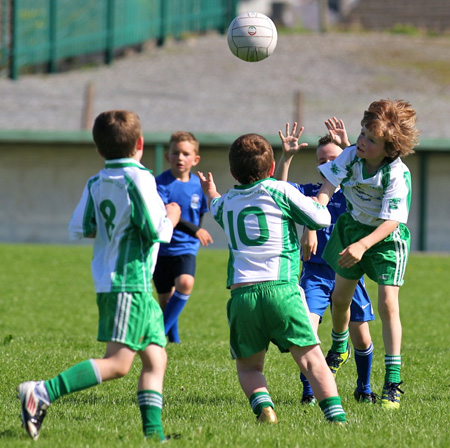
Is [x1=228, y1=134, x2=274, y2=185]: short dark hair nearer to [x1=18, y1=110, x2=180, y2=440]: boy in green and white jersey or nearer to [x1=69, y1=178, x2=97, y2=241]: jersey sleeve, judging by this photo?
[x1=18, y1=110, x2=180, y2=440]: boy in green and white jersey

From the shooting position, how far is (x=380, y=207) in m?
5.66

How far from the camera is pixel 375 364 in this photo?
798cm

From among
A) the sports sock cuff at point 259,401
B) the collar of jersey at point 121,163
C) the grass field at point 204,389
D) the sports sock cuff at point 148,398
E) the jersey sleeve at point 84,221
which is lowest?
the grass field at point 204,389

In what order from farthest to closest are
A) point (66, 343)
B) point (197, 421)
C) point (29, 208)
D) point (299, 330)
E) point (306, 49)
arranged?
point (306, 49), point (29, 208), point (66, 343), point (197, 421), point (299, 330)

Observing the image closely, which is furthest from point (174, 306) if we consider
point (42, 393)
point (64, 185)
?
point (64, 185)

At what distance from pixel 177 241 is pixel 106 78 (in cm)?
2372

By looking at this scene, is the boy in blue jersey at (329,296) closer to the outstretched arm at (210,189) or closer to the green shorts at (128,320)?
the outstretched arm at (210,189)

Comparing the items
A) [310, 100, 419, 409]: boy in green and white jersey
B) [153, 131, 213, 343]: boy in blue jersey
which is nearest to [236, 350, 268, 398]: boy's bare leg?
[310, 100, 419, 409]: boy in green and white jersey

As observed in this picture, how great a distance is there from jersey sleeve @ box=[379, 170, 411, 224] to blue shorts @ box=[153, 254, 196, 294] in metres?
3.47

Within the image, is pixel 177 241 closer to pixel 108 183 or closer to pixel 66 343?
pixel 66 343

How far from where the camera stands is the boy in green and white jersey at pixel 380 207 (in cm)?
553

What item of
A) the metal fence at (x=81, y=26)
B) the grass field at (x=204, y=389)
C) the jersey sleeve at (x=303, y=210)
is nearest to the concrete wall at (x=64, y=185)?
the metal fence at (x=81, y=26)

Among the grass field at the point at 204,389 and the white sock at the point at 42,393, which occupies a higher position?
the white sock at the point at 42,393

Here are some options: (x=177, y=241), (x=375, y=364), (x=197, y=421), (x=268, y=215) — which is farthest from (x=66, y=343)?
(x=268, y=215)
